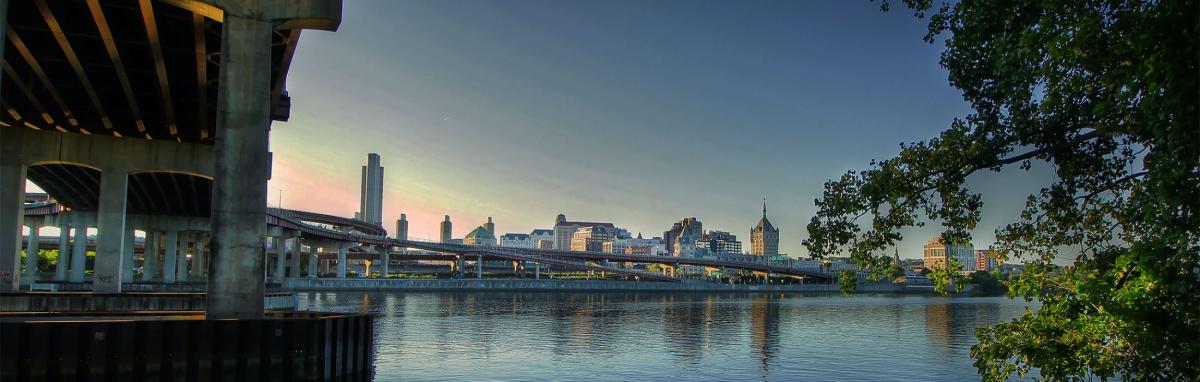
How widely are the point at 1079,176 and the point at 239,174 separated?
25.0 m

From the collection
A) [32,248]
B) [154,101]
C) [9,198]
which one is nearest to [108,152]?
[9,198]

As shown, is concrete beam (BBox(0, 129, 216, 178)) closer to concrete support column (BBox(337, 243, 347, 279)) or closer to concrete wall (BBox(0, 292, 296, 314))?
concrete wall (BBox(0, 292, 296, 314))

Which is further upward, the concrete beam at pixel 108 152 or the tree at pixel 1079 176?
the concrete beam at pixel 108 152

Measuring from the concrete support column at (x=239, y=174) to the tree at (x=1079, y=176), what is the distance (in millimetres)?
20864

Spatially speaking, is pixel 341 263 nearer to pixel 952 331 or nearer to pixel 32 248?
pixel 32 248

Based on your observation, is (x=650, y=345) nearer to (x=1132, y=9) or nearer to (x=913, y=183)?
(x=913, y=183)

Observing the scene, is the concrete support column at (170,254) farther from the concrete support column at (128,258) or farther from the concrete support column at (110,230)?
the concrete support column at (110,230)

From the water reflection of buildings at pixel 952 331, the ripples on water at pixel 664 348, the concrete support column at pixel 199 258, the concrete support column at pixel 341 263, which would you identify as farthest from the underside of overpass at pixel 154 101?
the concrete support column at pixel 341 263

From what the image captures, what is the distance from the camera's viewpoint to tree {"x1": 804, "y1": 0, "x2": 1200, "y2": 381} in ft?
35.6

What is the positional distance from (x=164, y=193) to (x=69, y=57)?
50736 mm

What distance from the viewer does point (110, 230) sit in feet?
186

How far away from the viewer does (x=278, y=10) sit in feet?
Answer: 99.7

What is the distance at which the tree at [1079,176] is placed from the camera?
10.9m

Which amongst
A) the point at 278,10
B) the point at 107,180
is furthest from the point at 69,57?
the point at 107,180
